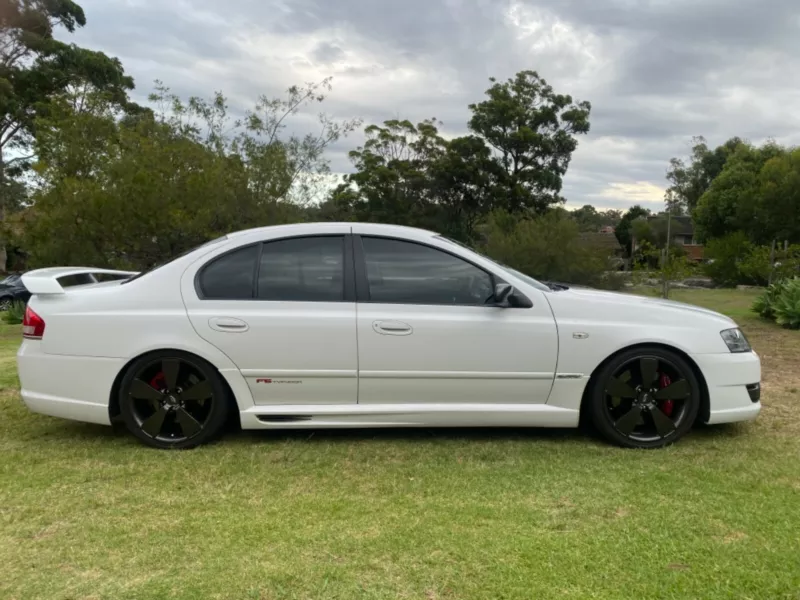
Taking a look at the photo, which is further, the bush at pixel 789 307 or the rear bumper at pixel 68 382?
the bush at pixel 789 307

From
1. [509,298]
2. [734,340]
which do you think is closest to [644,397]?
[734,340]

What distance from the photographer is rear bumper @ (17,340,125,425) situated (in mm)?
4012

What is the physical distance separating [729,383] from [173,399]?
3633 millimetres

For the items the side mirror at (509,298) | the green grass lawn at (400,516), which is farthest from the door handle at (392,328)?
the green grass lawn at (400,516)

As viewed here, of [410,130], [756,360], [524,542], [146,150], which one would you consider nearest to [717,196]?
[410,130]

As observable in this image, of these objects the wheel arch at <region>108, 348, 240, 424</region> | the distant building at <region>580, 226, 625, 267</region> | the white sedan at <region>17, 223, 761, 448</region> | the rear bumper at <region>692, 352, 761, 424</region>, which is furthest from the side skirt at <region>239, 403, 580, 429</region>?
the distant building at <region>580, 226, 625, 267</region>

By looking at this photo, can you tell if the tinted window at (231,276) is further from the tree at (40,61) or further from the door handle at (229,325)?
the tree at (40,61)

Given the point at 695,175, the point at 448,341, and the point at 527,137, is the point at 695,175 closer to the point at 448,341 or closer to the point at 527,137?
the point at 527,137

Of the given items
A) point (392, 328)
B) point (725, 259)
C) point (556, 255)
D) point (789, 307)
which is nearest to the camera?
point (392, 328)

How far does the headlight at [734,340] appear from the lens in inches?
164

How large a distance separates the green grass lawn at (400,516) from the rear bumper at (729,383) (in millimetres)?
223

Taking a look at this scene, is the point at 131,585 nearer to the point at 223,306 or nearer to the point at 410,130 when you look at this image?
the point at 223,306

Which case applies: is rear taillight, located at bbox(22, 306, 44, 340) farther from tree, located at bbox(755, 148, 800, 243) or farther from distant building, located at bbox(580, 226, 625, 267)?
tree, located at bbox(755, 148, 800, 243)

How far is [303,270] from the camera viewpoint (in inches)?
163
